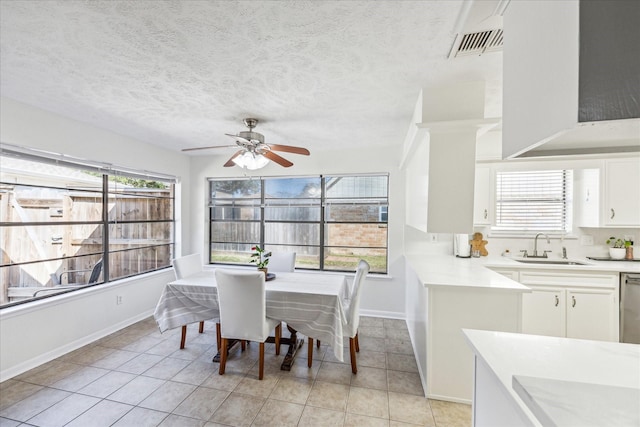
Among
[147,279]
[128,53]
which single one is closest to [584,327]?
[128,53]

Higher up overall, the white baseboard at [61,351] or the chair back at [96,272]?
the chair back at [96,272]

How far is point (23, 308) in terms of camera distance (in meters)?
2.45

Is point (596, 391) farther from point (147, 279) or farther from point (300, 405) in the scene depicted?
point (147, 279)

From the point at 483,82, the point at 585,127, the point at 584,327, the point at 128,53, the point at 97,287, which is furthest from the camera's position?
the point at 97,287

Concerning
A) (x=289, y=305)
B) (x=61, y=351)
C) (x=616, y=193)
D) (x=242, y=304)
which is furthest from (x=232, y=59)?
(x=616, y=193)

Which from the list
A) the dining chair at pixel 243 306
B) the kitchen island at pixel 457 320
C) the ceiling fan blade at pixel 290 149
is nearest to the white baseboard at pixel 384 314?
the kitchen island at pixel 457 320

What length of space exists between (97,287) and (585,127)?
165 inches

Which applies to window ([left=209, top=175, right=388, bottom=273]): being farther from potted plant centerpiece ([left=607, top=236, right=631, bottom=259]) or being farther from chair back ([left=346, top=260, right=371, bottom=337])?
potted plant centerpiece ([left=607, top=236, right=631, bottom=259])

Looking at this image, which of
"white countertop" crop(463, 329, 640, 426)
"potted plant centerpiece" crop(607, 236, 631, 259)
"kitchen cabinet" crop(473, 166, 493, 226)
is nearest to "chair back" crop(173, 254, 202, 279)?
"white countertop" crop(463, 329, 640, 426)

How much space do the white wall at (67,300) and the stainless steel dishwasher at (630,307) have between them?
216 inches

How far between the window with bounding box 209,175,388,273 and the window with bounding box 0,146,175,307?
103 centimetres

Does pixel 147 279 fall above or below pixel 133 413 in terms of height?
above

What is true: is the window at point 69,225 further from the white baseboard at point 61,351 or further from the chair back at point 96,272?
the white baseboard at point 61,351

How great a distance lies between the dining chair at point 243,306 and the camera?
7.32ft
